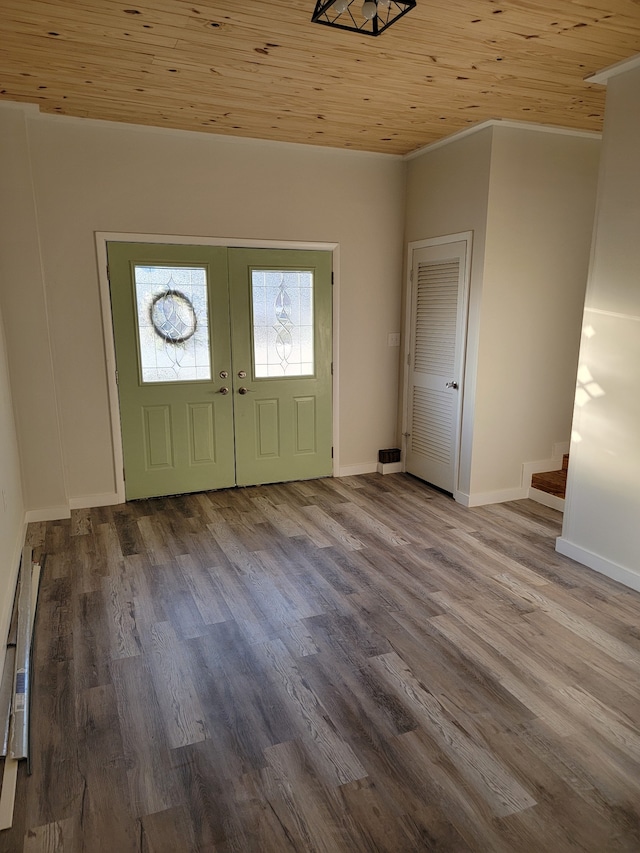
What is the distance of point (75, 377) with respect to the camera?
163 inches

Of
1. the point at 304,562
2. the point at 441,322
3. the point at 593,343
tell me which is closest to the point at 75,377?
the point at 304,562

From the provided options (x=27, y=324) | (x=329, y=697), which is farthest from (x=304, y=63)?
(x=329, y=697)

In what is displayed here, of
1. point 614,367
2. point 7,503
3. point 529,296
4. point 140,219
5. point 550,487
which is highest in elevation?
point 140,219

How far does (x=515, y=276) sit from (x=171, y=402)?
112 inches

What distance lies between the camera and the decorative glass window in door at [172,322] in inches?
168

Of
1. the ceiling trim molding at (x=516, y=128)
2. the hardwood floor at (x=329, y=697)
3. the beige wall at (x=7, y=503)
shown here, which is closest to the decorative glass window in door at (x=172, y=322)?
the beige wall at (x=7, y=503)

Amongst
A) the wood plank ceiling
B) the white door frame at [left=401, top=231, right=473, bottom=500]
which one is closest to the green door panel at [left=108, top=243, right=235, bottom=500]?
the wood plank ceiling

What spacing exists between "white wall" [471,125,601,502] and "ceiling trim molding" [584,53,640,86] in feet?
2.85

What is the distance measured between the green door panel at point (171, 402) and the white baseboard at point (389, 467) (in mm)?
1422

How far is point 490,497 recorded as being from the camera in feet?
14.6

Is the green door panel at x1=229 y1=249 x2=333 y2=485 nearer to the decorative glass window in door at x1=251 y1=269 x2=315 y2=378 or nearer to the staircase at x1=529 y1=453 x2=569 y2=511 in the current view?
the decorative glass window in door at x1=251 y1=269 x2=315 y2=378

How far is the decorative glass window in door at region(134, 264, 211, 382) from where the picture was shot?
14.0 ft

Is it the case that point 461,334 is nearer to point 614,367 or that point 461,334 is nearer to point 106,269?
point 614,367

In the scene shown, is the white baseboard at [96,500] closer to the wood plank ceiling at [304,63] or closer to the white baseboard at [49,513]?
the white baseboard at [49,513]
